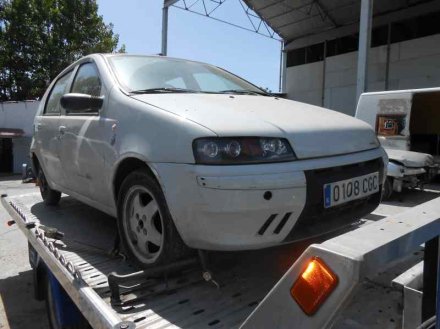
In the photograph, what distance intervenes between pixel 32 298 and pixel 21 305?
167 mm

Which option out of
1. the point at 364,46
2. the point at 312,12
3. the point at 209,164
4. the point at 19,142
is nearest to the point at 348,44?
the point at 312,12

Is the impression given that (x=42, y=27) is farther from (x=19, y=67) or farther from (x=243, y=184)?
(x=243, y=184)

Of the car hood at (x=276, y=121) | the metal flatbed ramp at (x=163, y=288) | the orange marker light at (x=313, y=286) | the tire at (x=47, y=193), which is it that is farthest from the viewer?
the tire at (x=47, y=193)

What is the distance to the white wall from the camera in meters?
15.9

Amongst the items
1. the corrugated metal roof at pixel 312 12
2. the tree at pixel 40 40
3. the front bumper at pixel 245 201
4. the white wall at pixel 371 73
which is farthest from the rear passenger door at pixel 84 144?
the tree at pixel 40 40

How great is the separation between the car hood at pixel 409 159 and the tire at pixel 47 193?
18.9 ft

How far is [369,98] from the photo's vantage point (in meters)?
8.82

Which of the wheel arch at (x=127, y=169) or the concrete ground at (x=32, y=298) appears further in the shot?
the wheel arch at (x=127, y=169)

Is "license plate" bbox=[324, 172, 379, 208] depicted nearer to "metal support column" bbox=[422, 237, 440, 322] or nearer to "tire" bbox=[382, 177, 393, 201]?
"metal support column" bbox=[422, 237, 440, 322]

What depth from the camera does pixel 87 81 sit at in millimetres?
3311

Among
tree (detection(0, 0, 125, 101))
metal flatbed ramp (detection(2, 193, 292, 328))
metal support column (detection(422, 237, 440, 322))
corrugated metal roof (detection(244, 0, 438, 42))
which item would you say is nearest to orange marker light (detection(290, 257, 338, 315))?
metal support column (detection(422, 237, 440, 322))

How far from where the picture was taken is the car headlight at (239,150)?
201cm

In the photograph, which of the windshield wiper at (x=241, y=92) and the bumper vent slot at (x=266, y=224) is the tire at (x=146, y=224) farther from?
the windshield wiper at (x=241, y=92)

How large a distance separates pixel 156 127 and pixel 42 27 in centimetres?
2393
